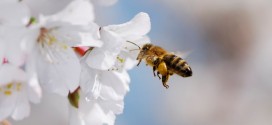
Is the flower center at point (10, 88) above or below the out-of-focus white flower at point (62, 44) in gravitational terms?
below

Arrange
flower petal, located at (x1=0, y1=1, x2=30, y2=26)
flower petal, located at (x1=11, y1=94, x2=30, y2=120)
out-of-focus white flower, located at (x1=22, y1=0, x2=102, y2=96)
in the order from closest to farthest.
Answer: flower petal, located at (x1=0, y1=1, x2=30, y2=26)
out-of-focus white flower, located at (x1=22, y1=0, x2=102, y2=96)
flower petal, located at (x1=11, y1=94, x2=30, y2=120)

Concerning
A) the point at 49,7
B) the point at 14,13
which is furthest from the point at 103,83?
the point at 49,7

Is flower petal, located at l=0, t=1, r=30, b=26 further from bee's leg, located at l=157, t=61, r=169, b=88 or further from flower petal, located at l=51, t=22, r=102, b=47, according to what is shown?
bee's leg, located at l=157, t=61, r=169, b=88

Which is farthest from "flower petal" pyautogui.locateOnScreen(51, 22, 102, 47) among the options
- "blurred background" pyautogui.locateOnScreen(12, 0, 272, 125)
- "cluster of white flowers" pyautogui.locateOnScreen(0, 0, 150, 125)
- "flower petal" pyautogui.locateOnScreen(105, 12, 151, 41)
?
"blurred background" pyautogui.locateOnScreen(12, 0, 272, 125)

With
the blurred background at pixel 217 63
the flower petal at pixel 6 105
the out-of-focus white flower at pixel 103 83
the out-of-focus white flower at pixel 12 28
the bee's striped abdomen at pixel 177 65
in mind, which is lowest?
the flower petal at pixel 6 105

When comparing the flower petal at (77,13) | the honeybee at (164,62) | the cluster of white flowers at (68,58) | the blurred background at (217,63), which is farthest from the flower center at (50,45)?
the blurred background at (217,63)

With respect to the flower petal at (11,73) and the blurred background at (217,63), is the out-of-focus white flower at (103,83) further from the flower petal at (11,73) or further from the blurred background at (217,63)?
the blurred background at (217,63)

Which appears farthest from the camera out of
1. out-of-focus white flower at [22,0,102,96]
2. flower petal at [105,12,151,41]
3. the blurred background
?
the blurred background
